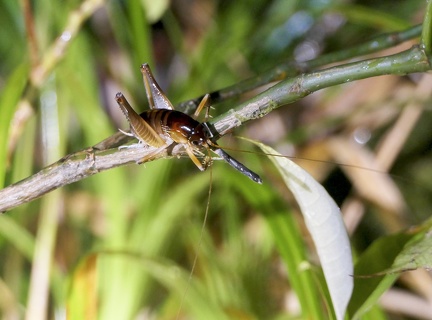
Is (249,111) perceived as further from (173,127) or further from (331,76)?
(173,127)

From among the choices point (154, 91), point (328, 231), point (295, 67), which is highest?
point (154, 91)

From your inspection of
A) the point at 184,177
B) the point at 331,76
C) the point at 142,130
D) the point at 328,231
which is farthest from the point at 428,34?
the point at 184,177

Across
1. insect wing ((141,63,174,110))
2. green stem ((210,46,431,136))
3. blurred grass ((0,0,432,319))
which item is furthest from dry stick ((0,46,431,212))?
insect wing ((141,63,174,110))

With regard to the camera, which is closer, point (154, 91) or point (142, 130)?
point (142, 130)

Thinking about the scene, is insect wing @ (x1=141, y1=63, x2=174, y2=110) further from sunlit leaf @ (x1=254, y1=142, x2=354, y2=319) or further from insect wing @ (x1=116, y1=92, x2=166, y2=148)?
sunlit leaf @ (x1=254, y1=142, x2=354, y2=319)

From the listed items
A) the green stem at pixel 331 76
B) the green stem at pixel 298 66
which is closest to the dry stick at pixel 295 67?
the green stem at pixel 298 66
